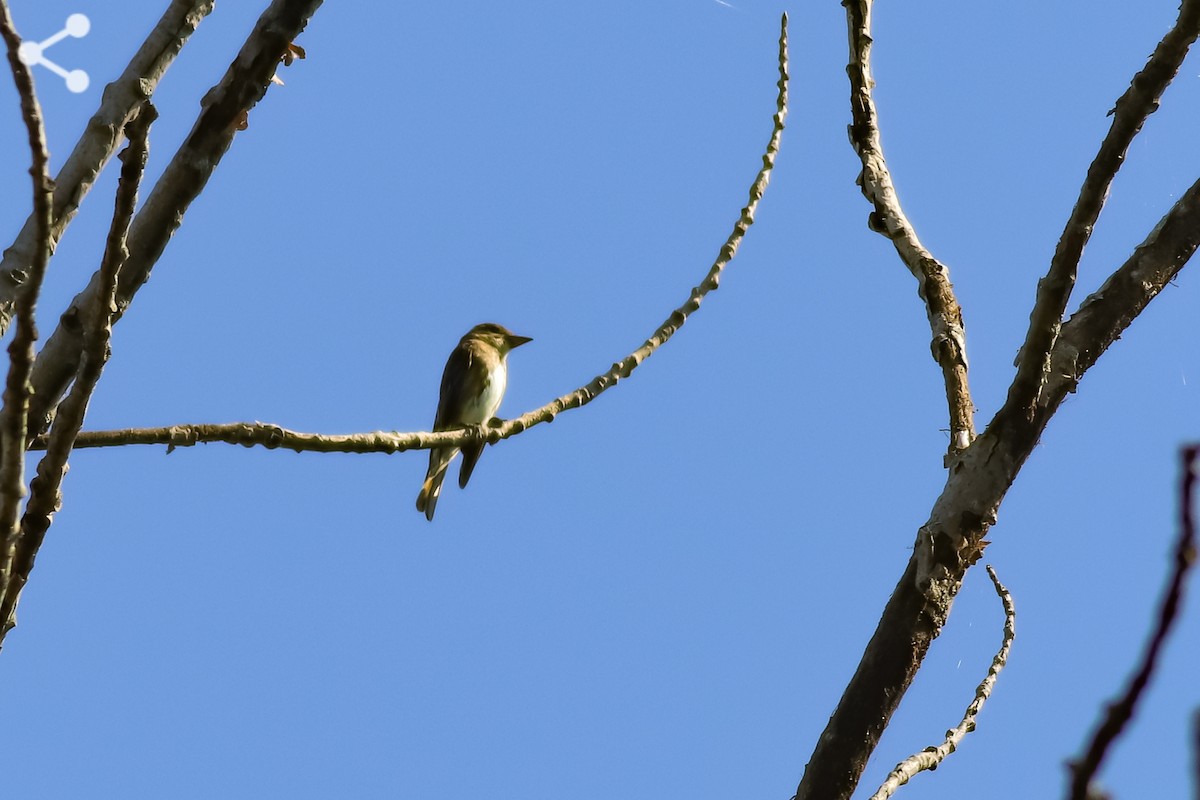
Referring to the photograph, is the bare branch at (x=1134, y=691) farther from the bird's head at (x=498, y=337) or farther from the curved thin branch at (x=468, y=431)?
the bird's head at (x=498, y=337)

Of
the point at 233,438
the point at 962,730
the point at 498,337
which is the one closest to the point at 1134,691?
the point at 233,438

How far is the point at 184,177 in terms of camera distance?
95.9 inches

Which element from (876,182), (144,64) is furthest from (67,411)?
(876,182)

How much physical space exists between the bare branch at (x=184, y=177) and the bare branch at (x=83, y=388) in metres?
0.16

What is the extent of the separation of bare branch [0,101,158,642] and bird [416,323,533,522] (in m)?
4.67

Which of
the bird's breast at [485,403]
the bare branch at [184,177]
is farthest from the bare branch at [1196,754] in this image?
the bird's breast at [485,403]

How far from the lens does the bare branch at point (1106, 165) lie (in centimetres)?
272

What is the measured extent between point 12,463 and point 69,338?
0.54 m

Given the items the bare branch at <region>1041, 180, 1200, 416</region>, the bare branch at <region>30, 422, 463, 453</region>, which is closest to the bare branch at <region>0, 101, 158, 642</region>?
the bare branch at <region>30, 422, 463, 453</region>

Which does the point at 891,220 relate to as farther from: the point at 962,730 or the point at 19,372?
the point at 19,372

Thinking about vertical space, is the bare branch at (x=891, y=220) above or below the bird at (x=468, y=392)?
below

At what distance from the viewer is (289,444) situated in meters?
2.49

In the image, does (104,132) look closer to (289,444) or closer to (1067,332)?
(289,444)

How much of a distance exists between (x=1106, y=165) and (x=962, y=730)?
1.38 m
